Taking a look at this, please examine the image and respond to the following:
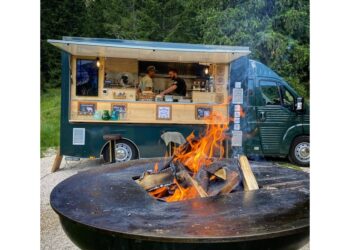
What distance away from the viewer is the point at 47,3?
1507 mm

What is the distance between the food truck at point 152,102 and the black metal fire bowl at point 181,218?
1292 millimetres

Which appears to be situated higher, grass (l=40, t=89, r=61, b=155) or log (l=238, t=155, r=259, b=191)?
grass (l=40, t=89, r=61, b=155)

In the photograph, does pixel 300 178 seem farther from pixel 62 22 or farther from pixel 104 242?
pixel 62 22

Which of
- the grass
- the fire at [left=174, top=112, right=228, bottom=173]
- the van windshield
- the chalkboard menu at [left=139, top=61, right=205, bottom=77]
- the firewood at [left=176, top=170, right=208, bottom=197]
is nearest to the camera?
the firewood at [left=176, top=170, right=208, bottom=197]

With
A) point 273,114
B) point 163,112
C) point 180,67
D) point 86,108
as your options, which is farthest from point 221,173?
point 273,114

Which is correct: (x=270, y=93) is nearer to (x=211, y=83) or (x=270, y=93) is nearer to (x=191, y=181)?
A: (x=211, y=83)

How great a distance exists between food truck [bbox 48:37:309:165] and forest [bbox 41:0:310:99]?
366mm

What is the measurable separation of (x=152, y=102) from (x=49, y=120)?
125 centimetres

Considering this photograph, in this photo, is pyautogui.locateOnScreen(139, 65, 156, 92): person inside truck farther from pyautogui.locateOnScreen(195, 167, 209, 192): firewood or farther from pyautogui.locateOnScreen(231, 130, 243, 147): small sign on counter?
pyautogui.locateOnScreen(195, 167, 209, 192): firewood

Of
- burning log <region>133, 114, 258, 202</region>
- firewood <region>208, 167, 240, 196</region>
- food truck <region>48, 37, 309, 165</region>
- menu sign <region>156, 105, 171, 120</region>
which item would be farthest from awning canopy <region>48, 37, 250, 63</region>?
firewood <region>208, 167, 240, 196</region>

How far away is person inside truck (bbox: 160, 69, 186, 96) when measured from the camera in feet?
9.60

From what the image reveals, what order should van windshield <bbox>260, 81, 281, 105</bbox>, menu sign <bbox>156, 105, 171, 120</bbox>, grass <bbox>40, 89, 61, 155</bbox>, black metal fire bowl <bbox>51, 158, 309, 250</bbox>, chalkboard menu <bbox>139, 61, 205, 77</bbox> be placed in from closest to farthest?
1. black metal fire bowl <bbox>51, 158, 309, 250</bbox>
2. grass <bbox>40, 89, 61, 155</bbox>
3. chalkboard menu <bbox>139, 61, 205, 77</bbox>
4. menu sign <bbox>156, 105, 171, 120</bbox>
5. van windshield <bbox>260, 81, 281, 105</bbox>

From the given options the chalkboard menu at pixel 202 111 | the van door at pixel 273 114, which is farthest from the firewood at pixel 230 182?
the van door at pixel 273 114

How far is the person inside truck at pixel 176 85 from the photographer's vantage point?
2926mm
